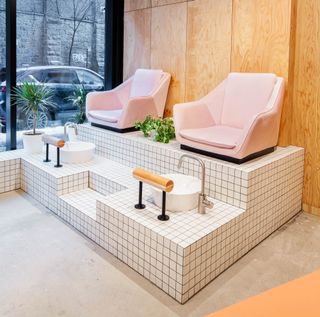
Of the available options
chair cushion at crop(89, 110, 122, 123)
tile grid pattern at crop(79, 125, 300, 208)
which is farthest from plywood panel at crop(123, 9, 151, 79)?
tile grid pattern at crop(79, 125, 300, 208)

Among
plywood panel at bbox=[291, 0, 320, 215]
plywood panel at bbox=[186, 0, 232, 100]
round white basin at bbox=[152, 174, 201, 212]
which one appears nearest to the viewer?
round white basin at bbox=[152, 174, 201, 212]

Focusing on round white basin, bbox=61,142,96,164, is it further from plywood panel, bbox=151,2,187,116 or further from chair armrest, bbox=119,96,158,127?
plywood panel, bbox=151,2,187,116

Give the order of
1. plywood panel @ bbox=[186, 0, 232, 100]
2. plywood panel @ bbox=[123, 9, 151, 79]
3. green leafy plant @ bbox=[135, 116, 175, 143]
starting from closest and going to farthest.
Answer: green leafy plant @ bbox=[135, 116, 175, 143]
plywood panel @ bbox=[186, 0, 232, 100]
plywood panel @ bbox=[123, 9, 151, 79]

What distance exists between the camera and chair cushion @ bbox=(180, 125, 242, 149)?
275 cm

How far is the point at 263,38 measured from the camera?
320 cm

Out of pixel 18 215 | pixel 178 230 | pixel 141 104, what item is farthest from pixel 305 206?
pixel 18 215

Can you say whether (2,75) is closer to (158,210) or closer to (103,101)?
(103,101)

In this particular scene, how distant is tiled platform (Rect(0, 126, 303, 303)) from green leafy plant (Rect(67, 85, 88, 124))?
0.78 m

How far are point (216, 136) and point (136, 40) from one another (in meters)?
2.17

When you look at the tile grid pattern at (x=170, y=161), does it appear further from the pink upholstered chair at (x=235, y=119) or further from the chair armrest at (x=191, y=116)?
the chair armrest at (x=191, y=116)

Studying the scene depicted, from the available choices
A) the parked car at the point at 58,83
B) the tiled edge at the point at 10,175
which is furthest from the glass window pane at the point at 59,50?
the tiled edge at the point at 10,175

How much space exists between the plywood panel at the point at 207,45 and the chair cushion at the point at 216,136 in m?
0.71

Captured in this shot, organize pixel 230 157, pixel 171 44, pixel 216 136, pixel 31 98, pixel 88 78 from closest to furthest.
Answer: pixel 230 157, pixel 216 136, pixel 31 98, pixel 171 44, pixel 88 78

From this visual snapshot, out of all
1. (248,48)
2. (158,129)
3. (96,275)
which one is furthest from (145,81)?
(96,275)
